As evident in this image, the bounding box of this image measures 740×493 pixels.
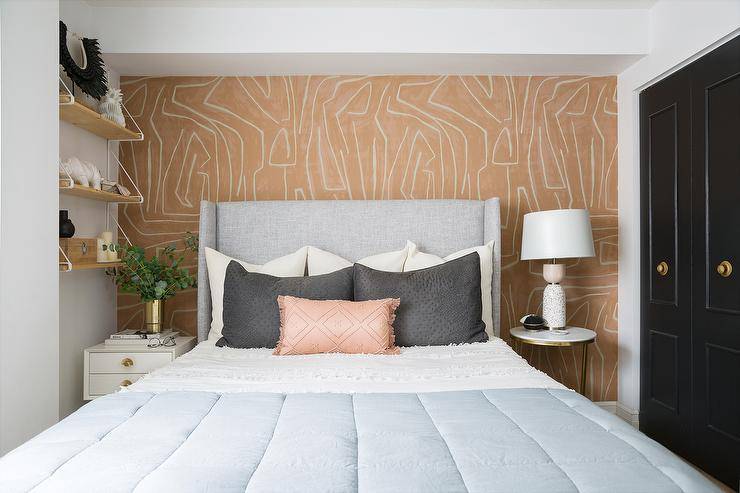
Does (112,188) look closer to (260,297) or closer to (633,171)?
(260,297)

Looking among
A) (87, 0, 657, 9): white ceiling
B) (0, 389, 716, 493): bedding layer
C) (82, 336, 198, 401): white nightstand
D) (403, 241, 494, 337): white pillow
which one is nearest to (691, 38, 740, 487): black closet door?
(87, 0, 657, 9): white ceiling

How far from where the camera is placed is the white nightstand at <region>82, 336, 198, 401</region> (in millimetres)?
2820

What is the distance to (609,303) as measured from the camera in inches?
136

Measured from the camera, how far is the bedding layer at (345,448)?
3.69 ft

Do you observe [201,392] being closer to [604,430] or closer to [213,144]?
[604,430]

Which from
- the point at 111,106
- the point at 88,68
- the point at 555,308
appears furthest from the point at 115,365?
the point at 555,308

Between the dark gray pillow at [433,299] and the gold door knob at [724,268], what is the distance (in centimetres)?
109

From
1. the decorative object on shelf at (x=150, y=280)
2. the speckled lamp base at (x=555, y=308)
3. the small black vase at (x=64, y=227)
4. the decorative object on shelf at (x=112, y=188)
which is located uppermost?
the decorative object on shelf at (x=112, y=188)


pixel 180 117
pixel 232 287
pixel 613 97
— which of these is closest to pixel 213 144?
pixel 180 117

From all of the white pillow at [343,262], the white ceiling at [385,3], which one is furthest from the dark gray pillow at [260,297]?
the white ceiling at [385,3]

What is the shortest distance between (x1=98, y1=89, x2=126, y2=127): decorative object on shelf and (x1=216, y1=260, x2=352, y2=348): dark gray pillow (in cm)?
107

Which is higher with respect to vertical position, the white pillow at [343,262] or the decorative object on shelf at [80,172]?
the decorative object on shelf at [80,172]

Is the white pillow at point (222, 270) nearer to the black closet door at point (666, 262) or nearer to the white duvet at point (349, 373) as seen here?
the white duvet at point (349, 373)

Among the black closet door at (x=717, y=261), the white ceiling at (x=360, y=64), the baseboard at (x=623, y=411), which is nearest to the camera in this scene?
the black closet door at (x=717, y=261)
